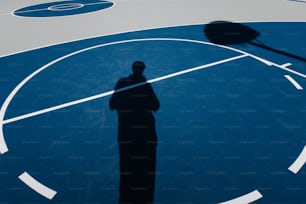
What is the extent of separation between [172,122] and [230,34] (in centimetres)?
633

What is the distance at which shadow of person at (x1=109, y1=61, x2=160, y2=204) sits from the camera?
4168mm

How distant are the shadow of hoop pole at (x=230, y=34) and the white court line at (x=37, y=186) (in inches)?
307

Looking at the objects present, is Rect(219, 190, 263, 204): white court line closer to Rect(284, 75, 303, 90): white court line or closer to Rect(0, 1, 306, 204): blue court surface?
Rect(0, 1, 306, 204): blue court surface

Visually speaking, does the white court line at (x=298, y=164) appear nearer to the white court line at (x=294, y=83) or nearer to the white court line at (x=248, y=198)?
the white court line at (x=248, y=198)

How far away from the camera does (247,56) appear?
8.66 meters

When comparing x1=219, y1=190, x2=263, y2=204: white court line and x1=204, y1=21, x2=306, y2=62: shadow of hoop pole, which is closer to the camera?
x1=219, y1=190, x2=263, y2=204: white court line

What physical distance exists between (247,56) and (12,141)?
7.09 metres

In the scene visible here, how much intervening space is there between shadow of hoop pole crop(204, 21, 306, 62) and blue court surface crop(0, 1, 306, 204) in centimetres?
31

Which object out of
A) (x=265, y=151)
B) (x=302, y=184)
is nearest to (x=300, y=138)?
(x=265, y=151)

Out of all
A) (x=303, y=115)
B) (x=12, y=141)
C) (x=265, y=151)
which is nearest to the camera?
(x=265, y=151)

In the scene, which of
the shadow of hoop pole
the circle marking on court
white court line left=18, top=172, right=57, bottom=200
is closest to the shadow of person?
the circle marking on court

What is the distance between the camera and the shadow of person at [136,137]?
13.7 feet

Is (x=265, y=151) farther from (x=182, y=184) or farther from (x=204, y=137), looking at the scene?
(x=182, y=184)

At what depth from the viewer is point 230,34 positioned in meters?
10.6
